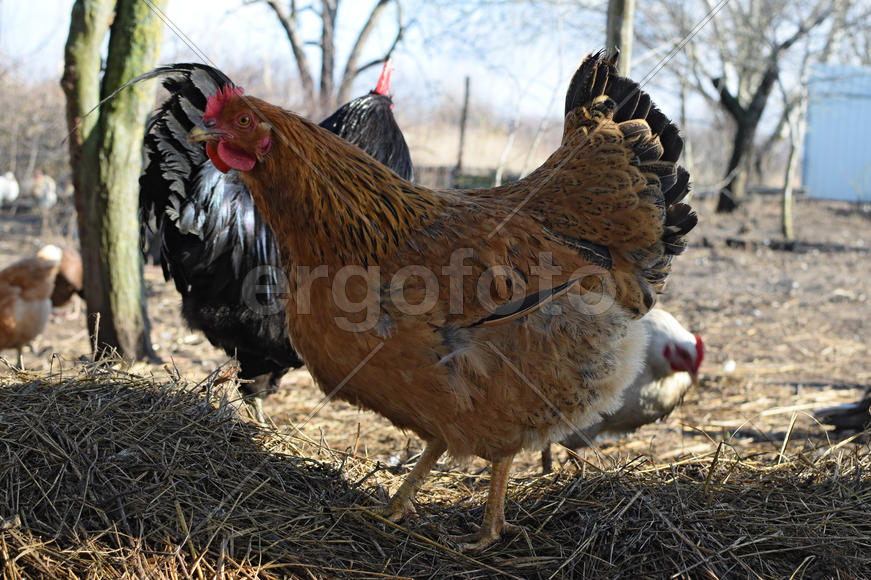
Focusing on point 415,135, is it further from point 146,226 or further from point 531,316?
point 531,316

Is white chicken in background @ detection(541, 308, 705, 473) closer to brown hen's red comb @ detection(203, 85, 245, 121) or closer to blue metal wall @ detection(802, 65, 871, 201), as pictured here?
brown hen's red comb @ detection(203, 85, 245, 121)

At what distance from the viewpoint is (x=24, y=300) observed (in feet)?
18.3

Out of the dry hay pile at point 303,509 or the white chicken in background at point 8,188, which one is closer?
the dry hay pile at point 303,509

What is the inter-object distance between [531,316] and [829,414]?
9.82 feet

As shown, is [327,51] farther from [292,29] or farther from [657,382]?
[657,382]

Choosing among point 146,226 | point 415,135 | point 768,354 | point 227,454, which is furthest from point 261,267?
point 415,135

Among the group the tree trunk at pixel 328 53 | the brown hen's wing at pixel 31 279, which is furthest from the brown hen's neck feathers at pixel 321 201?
the tree trunk at pixel 328 53

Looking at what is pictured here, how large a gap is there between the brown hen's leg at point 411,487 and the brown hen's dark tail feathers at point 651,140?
128cm

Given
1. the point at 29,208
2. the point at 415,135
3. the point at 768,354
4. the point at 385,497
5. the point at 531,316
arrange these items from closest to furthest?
the point at 531,316
the point at 385,497
the point at 768,354
the point at 415,135
the point at 29,208

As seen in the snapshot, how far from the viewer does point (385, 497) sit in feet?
9.25

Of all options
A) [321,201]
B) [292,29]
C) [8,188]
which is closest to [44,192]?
[8,188]

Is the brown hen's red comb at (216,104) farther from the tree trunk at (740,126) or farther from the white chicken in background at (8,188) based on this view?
the tree trunk at (740,126)

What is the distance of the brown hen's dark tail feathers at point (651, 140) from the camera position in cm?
285

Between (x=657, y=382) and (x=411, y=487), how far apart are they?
2.10 m
